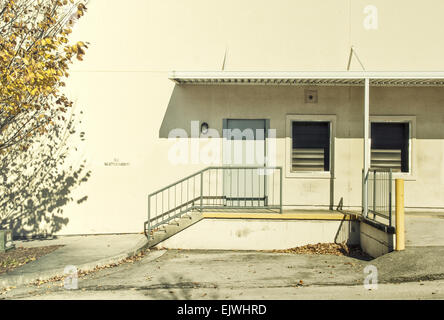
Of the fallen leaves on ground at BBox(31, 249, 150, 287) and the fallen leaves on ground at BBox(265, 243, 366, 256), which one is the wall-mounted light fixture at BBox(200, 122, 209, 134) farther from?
the fallen leaves on ground at BBox(265, 243, 366, 256)

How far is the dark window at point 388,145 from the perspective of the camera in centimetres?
1125

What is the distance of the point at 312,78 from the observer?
31.9 ft

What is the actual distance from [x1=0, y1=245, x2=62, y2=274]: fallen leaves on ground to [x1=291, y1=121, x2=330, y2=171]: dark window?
6.05 metres

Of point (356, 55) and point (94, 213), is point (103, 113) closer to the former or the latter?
point (94, 213)

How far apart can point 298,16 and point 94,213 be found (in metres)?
7.06

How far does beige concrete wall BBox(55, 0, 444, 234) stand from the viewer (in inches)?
435

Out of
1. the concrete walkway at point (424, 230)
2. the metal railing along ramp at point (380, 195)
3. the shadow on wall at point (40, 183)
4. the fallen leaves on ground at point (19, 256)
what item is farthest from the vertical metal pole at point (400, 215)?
the shadow on wall at point (40, 183)

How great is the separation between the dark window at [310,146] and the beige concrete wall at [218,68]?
33 cm

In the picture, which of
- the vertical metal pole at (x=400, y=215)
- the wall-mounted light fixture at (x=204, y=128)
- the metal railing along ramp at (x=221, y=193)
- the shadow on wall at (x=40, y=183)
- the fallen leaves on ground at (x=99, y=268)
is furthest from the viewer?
the wall-mounted light fixture at (x=204, y=128)

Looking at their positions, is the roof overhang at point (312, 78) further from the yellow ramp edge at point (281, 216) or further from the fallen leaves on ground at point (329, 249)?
the fallen leaves on ground at point (329, 249)

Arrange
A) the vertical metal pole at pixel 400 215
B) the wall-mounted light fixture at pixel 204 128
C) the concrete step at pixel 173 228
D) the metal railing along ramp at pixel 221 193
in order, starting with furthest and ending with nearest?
the wall-mounted light fixture at pixel 204 128, the metal railing along ramp at pixel 221 193, the concrete step at pixel 173 228, the vertical metal pole at pixel 400 215

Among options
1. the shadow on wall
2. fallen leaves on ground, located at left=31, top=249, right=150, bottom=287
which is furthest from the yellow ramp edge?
the shadow on wall

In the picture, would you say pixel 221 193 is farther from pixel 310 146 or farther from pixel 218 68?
pixel 218 68

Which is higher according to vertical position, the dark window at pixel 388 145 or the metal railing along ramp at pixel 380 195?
the dark window at pixel 388 145
